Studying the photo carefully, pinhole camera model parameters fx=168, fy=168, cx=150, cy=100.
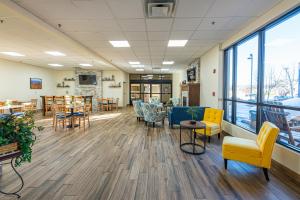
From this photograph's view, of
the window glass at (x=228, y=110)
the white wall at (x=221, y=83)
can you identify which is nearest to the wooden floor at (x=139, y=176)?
the white wall at (x=221, y=83)

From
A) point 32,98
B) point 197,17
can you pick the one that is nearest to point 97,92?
point 32,98

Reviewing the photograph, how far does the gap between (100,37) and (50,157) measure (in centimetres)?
335

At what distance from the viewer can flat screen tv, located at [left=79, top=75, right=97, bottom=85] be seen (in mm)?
12047

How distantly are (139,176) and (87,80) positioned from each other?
10.7 meters

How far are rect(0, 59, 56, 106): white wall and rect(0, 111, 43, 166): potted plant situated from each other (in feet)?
26.8

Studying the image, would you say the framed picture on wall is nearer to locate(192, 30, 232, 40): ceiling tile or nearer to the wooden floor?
the wooden floor

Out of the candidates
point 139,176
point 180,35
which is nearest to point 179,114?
point 180,35

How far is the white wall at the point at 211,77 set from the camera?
5.59m

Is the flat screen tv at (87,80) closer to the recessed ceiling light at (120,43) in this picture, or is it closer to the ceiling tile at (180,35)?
the recessed ceiling light at (120,43)

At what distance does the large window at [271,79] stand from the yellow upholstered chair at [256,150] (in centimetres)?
56

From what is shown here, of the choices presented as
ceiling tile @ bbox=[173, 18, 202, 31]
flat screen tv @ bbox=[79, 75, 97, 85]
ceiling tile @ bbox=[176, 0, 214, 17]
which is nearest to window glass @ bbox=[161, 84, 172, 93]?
flat screen tv @ bbox=[79, 75, 97, 85]

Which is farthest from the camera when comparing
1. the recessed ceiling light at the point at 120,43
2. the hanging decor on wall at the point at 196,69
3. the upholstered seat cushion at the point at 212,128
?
the hanging decor on wall at the point at 196,69

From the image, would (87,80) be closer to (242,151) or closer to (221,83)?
(221,83)

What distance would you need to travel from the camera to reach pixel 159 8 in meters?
3.12
